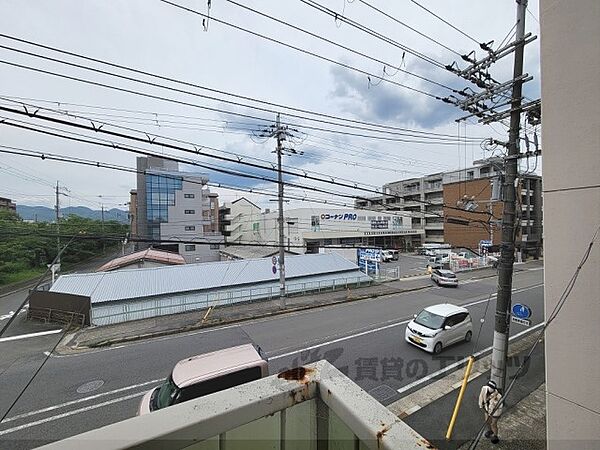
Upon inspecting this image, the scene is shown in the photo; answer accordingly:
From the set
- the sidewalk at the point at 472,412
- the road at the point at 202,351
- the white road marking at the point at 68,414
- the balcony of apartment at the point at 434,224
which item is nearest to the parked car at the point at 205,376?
the white road marking at the point at 68,414

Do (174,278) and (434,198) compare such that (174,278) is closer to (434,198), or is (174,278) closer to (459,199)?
(459,199)

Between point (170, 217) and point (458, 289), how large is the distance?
35472mm

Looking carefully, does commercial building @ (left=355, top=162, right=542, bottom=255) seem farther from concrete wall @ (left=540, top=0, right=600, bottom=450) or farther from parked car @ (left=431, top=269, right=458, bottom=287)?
concrete wall @ (left=540, top=0, right=600, bottom=450)

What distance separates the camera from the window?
17.0 ft

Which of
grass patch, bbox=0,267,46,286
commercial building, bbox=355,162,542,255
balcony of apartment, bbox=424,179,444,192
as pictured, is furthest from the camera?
balcony of apartment, bbox=424,179,444,192

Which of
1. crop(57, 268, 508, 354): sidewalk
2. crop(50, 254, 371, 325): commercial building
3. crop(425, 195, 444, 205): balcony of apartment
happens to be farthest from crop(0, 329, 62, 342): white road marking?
crop(425, 195, 444, 205): balcony of apartment

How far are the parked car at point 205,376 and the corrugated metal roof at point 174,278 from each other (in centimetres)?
927

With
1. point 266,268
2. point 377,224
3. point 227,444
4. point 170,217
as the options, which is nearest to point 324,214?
point 377,224

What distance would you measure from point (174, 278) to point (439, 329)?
43.1ft

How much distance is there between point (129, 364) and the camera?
8.67m

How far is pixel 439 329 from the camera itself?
9070mm

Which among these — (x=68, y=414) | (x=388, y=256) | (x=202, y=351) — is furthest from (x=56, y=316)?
(x=388, y=256)

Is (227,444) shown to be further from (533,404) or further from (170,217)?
(170,217)

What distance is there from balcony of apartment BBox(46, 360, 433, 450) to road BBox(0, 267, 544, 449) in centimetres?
603
